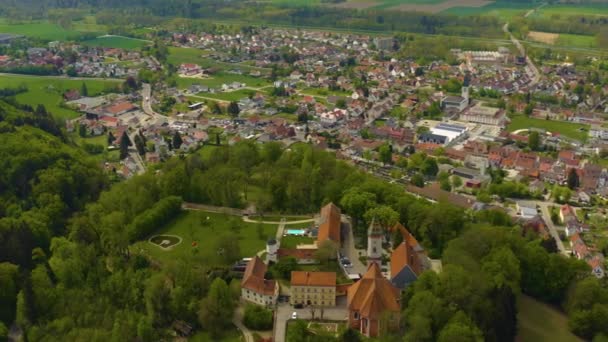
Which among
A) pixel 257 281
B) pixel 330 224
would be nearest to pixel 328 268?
pixel 330 224

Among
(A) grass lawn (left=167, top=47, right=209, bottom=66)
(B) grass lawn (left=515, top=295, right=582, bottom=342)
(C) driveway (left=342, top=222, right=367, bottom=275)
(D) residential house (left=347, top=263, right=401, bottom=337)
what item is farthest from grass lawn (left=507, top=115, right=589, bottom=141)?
(A) grass lawn (left=167, top=47, right=209, bottom=66)

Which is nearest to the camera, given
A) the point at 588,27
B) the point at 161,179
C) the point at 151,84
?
the point at 161,179

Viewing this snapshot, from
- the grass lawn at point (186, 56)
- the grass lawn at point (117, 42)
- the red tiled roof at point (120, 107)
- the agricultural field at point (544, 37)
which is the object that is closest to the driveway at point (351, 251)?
the red tiled roof at point (120, 107)

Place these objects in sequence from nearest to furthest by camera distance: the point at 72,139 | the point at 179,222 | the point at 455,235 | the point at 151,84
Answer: the point at 455,235 < the point at 179,222 < the point at 72,139 < the point at 151,84

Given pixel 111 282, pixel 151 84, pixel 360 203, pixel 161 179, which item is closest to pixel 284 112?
pixel 151 84

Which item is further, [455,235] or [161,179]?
[161,179]

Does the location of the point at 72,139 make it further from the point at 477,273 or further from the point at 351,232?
the point at 477,273

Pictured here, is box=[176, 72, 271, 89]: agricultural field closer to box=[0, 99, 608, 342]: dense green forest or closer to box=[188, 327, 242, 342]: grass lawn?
box=[0, 99, 608, 342]: dense green forest
